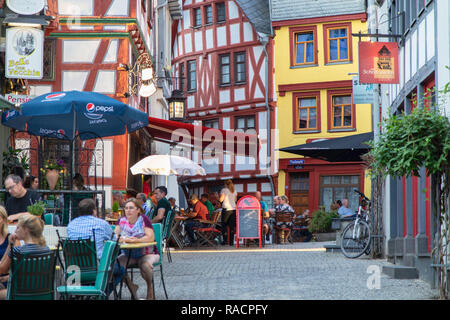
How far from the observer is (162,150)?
32.6 meters

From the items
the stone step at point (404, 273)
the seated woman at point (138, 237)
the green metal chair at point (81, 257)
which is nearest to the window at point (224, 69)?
the stone step at point (404, 273)

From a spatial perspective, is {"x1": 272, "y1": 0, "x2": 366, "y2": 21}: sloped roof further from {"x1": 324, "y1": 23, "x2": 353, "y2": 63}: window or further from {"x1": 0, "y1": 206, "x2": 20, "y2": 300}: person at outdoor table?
{"x1": 0, "y1": 206, "x2": 20, "y2": 300}: person at outdoor table

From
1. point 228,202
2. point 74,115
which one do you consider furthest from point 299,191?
point 74,115

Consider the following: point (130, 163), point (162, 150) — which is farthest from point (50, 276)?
point (162, 150)

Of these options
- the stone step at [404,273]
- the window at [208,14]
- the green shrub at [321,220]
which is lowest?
the stone step at [404,273]

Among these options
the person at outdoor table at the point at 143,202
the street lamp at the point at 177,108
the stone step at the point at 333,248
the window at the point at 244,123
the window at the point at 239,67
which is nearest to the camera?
the person at outdoor table at the point at 143,202

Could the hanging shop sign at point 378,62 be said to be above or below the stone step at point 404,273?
above

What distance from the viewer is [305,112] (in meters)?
34.0

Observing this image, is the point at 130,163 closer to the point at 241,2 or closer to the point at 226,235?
the point at 226,235

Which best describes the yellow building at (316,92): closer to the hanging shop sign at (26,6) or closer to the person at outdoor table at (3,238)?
the hanging shop sign at (26,6)

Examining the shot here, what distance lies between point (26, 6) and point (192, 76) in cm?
2360

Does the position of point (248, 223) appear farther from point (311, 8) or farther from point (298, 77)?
point (311, 8)

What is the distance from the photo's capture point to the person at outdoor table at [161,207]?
15258 mm

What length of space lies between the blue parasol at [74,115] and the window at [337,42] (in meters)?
19.5
